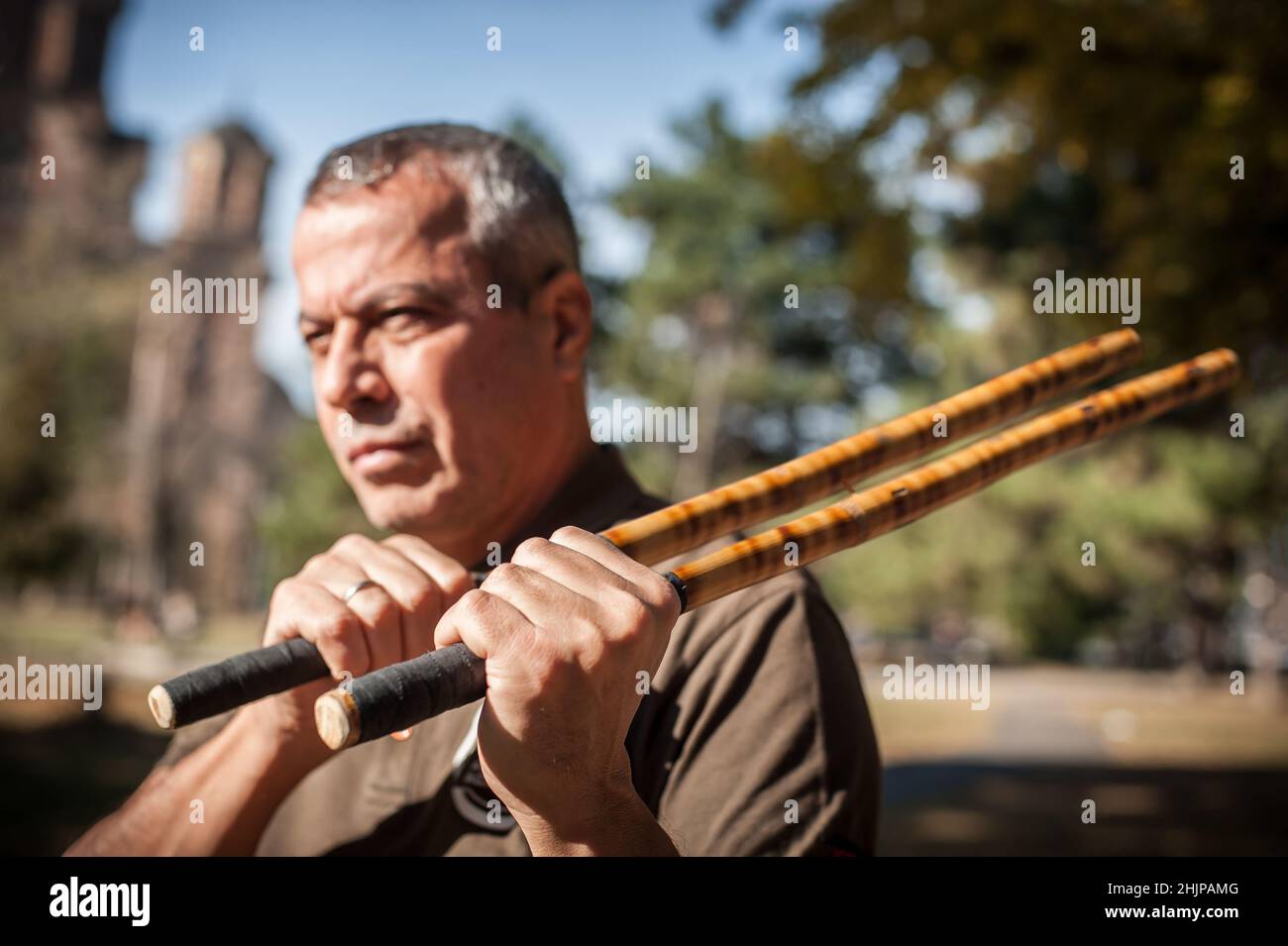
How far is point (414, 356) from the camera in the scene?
1724 millimetres

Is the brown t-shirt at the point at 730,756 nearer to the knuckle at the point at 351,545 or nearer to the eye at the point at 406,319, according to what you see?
the knuckle at the point at 351,545

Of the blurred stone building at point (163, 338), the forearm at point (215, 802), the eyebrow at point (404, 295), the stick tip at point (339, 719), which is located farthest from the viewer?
the blurred stone building at point (163, 338)

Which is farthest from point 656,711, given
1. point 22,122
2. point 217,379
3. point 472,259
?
point 22,122

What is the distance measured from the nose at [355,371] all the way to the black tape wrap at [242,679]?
1.32 ft

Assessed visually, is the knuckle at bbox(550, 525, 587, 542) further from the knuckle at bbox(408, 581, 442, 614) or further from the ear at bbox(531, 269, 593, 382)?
the ear at bbox(531, 269, 593, 382)

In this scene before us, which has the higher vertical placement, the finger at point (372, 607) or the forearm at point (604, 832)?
the finger at point (372, 607)

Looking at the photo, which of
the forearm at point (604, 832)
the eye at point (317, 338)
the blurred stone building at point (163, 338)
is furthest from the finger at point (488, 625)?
the blurred stone building at point (163, 338)

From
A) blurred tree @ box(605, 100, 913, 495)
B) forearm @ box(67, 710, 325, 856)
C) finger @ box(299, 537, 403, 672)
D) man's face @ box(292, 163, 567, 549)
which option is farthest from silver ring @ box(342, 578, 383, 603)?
blurred tree @ box(605, 100, 913, 495)

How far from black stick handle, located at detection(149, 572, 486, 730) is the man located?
4 centimetres

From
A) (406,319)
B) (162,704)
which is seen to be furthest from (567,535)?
(406,319)

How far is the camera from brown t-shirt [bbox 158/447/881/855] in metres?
1.47

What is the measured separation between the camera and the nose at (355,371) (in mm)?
1737

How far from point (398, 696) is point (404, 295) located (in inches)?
30.3

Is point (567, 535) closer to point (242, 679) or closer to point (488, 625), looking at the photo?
point (488, 625)
